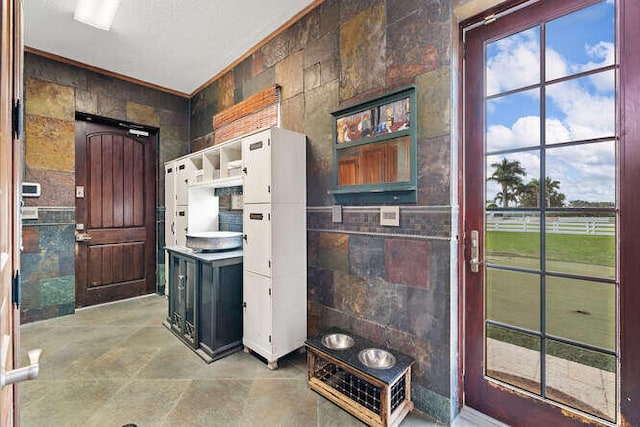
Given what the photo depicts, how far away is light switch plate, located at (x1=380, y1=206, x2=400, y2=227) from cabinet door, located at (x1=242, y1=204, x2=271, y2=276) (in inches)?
34.6

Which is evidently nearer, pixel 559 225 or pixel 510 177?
pixel 559 225

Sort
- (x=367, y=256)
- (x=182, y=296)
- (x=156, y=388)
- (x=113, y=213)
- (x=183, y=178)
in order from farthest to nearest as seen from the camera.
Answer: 1. (x=113, y=213)
2. (x=183, y=178)
3. (x=182, y=296)
4. (x=367, y=256)
5. (x=156, y=388)

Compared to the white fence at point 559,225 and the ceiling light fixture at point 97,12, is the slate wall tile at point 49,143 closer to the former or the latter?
the ceiling light fixture at point 97,12

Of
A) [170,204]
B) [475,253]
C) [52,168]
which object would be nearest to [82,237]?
[52,168]

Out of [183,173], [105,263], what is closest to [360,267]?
[183,173]

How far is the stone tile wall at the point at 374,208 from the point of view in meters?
1.80

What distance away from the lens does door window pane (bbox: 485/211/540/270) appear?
165cm

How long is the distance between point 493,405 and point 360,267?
3.77 ft

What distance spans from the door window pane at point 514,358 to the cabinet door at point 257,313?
1.55 meters

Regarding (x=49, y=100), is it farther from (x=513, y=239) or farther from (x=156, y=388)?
(x=513, y=239)

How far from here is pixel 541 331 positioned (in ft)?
5.32

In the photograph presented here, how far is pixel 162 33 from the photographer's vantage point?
9.71 ft

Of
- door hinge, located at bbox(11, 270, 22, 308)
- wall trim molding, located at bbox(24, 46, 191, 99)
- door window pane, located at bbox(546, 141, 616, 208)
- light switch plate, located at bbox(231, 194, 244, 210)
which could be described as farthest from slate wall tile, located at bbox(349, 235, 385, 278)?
wall trim molding, located at bbox(24, 46, 191, 99)

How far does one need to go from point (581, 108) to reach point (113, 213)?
15.9 feet
